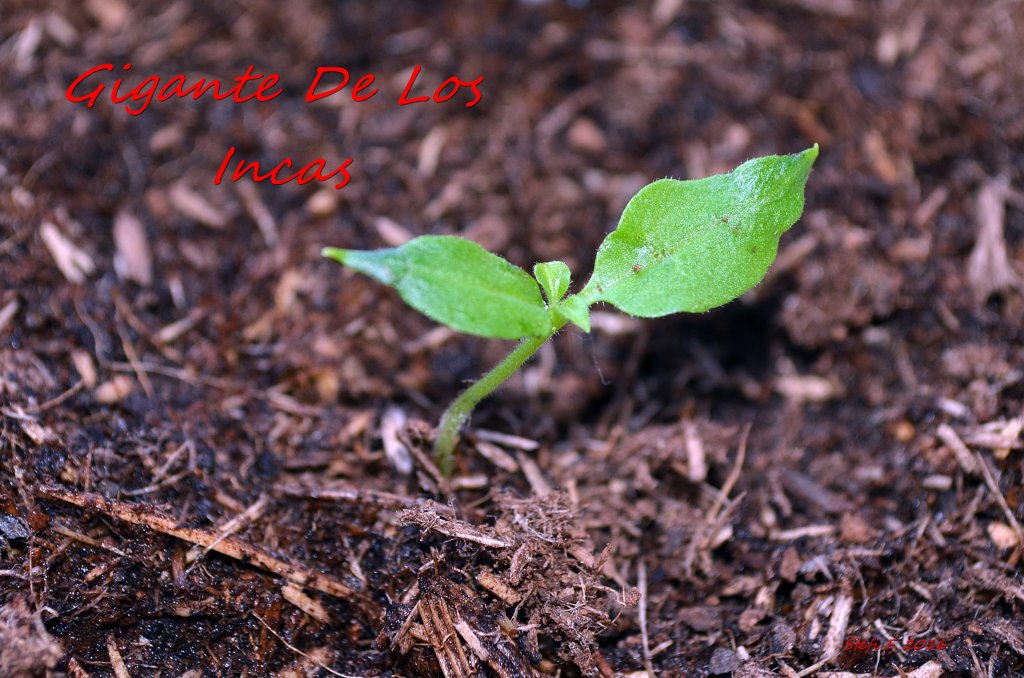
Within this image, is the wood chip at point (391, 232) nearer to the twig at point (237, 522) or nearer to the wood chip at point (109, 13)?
the twig at point (237, 522)

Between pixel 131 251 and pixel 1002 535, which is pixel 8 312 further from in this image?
pixel 1002 535

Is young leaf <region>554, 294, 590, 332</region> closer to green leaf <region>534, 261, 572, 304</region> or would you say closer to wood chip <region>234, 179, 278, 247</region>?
green leaf <region>534, 261, 572, 304</region>

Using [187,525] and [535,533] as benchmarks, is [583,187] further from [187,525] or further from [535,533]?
[187,525]

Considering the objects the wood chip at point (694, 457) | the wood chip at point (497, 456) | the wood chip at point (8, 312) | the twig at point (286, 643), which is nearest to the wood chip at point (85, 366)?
the wood chip at point (8, 312)

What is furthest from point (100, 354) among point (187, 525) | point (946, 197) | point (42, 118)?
point (946, 197)

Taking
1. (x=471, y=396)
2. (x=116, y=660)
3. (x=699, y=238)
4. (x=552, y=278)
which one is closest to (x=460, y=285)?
(x=552, y=278)

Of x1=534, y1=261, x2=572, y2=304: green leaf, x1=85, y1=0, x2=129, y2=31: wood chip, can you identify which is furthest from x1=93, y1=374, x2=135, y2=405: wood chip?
x1=85, y1=0, x2=129, y2=31: wood chip
